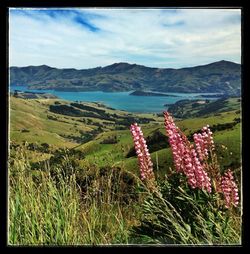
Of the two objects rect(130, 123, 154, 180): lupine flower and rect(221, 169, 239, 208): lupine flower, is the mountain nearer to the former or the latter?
rect(130, 123, 154, 180): lupine flower

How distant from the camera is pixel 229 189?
400 cm

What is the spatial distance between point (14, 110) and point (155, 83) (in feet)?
4.28

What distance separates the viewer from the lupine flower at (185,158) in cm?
408

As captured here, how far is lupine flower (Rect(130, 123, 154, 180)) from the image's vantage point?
411cm

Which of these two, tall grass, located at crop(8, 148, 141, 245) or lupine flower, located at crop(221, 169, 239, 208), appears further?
tall grass, located at crop(8, 148, 141, 245)

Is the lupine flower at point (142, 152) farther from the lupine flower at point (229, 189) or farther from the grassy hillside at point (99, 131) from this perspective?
the lupine flower at point (229, 189)

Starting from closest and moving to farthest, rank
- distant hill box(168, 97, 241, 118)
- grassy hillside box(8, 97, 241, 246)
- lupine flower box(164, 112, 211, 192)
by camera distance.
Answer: grassy hillside box(8, 97, 241, 246) < lupine flower box(164, 112, 211, 192) < distant hill box(168, 97, 241, 118)

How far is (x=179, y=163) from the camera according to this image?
4141mm

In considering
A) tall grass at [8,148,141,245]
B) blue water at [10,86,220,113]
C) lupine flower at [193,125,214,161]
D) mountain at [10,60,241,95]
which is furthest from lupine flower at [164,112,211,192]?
tall grass at [8,148,141,245]

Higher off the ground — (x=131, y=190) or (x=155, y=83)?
(x=155, y=83)

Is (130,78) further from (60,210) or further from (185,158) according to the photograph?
(60,210)

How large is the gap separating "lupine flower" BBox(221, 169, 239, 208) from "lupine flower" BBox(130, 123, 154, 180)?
1.93 feet
